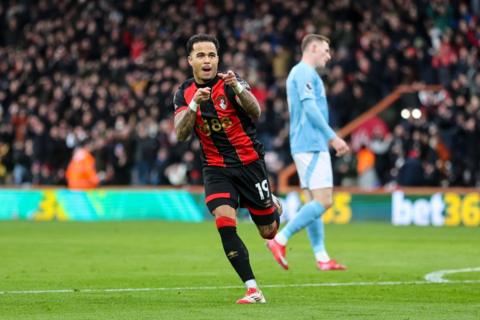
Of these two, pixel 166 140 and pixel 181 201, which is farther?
pixel 166 140

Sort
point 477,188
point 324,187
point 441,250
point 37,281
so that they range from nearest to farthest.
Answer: point 37,281
point 324,187
point 441,250
point 477,188

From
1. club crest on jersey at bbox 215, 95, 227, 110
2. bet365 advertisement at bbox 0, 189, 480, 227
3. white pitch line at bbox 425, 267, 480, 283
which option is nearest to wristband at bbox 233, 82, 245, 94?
club crest on jersey at bbox 215, 95, 227, 110

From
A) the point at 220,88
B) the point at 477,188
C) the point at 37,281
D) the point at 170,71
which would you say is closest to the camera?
the point at 220,88

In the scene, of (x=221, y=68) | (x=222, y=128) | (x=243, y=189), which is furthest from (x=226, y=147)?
(x=221, y=68)

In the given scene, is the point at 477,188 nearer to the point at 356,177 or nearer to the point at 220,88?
the point at 356,177

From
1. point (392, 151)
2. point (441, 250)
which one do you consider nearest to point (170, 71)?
point (392, 151)

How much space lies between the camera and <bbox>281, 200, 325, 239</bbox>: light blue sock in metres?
13.0

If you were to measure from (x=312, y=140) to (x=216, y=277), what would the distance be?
1963 mm

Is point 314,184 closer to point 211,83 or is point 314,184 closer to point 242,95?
point 211,83

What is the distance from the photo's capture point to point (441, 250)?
16.4 m

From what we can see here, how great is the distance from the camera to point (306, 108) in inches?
519

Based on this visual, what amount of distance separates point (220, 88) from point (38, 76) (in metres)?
25.1

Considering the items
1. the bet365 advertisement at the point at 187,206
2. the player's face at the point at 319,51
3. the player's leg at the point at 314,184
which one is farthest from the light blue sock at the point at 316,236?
the bet365 advertisement at the point at 187,206

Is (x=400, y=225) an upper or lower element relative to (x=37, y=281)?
lower
